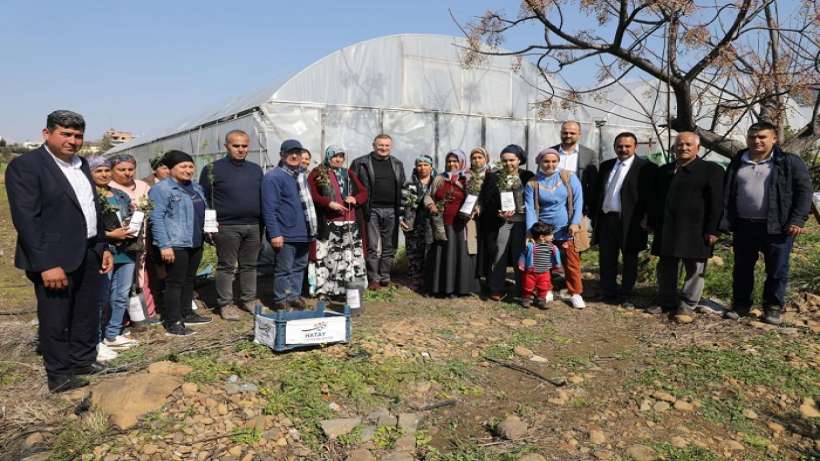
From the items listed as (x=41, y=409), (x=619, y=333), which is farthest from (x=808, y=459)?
(x=41, y=409)

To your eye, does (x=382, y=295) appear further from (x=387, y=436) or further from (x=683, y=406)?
(x=683, y=406)

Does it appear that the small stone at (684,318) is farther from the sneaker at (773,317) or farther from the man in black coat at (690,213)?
the sneaker at (773,317)

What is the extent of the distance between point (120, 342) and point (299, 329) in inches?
64.9

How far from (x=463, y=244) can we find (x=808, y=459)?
355 cm

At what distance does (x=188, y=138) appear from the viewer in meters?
11.5

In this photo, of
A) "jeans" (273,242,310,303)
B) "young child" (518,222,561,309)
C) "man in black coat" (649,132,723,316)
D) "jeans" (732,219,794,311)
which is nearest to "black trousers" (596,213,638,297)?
"man in black coat" (649,132,723,316)

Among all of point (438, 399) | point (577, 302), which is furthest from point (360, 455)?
point (577, 302)

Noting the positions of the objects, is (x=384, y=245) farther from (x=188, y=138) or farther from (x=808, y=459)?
(x=188, y=138)

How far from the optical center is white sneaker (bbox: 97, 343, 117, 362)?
398 cm

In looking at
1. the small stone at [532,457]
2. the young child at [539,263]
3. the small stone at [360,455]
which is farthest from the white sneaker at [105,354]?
the young child at [539,263]

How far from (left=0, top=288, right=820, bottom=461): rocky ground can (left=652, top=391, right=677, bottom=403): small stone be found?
1 centimetres

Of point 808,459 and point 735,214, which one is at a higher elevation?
point 735,214

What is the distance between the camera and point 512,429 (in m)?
3.04

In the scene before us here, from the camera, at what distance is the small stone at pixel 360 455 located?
278 centimetres
